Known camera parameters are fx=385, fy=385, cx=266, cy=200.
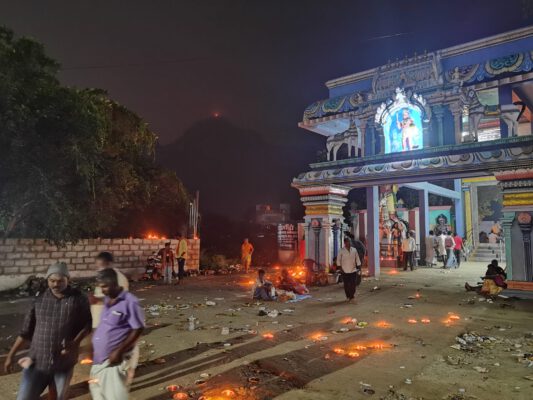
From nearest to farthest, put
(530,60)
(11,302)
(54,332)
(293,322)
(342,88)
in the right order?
(54,332)
(293,322)
(11,302)
(530,60)
(342,88)

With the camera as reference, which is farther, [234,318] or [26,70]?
→ [26,70]

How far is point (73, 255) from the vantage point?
12328mm

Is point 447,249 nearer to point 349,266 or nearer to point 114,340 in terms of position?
point 349,266

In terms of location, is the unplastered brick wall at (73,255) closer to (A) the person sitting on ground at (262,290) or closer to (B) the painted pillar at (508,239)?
(A) the person sitting on ground at (262,290)

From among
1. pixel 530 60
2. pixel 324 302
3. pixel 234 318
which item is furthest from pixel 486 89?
pixel 234 318

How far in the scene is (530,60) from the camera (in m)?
10.4

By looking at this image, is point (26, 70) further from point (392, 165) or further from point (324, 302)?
point (392, 165)

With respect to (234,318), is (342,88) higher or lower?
higher

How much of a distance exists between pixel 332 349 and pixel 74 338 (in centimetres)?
363

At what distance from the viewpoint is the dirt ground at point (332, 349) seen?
4.14 metres

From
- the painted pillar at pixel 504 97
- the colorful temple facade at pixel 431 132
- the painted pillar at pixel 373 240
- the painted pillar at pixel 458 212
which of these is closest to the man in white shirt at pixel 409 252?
the painted pillar at pixel 373 240

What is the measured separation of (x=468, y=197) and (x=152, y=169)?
1765cm

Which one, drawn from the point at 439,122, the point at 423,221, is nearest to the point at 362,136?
the point at 439,122

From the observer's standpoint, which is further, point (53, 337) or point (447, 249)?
point (447, 249)
